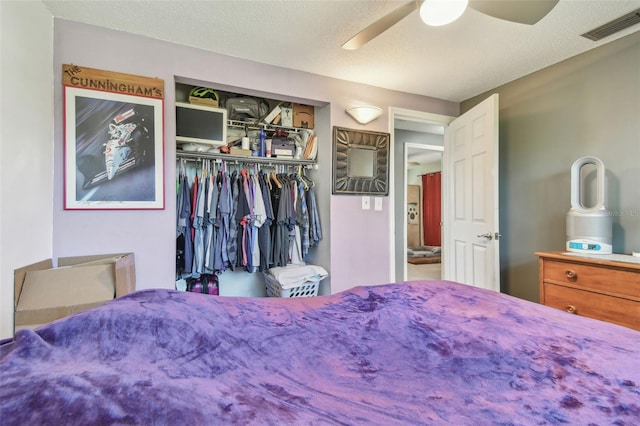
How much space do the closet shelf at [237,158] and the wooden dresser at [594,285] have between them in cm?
206

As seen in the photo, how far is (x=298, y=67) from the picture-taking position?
7.98ft

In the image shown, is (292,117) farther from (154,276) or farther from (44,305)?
(44,305)

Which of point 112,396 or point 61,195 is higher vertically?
point 61,195

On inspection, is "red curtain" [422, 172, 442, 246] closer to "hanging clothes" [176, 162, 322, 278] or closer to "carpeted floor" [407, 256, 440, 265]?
"carpeted floor" [407, 256, 440, 265]

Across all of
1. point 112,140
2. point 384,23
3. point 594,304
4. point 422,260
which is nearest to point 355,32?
point 384,23

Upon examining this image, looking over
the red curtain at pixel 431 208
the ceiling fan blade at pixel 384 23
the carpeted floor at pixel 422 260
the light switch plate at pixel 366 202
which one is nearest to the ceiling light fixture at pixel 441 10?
the ceiling fan blade at pixel 384 23

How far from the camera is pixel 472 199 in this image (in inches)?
108

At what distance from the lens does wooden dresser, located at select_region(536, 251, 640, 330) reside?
1.59 meters

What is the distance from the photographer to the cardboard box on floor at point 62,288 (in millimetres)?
1448

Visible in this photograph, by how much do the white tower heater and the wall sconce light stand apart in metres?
1.52

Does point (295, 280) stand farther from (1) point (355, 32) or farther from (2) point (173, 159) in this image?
(1) point (355, 32)

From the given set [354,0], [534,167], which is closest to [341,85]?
[354,0]

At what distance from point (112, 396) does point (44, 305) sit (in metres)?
1.48

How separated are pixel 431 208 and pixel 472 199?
451 centimetres
